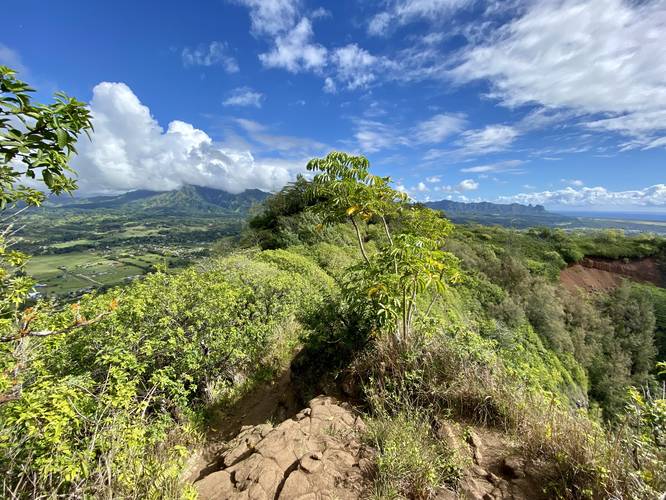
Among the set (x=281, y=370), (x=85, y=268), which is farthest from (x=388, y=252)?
(x=85, y=268)

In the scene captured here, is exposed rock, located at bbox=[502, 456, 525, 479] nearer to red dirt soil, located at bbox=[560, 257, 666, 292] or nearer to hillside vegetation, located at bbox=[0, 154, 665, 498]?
hillside vegetation, located at bbox=[0, 154, 665, 498]

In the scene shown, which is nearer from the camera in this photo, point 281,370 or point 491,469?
point 491,469

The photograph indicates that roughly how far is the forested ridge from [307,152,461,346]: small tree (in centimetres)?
3

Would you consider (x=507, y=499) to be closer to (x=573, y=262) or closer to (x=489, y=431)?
(x=489, y=431)

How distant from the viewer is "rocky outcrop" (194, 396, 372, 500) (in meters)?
2.57

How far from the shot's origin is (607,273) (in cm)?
3547

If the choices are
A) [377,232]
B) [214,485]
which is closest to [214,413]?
[214,485]

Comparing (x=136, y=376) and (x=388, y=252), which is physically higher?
(x=388, y=252)

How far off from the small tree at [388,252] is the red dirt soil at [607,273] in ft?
119

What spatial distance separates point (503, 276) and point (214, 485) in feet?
89.7

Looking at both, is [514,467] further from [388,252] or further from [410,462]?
[388,252]

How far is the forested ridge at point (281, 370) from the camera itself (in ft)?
7.50

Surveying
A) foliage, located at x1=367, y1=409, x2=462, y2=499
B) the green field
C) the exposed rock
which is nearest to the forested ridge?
foliage, located at x1=367, y1=409, x2=462, y2=499

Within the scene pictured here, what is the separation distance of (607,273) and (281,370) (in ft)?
149
